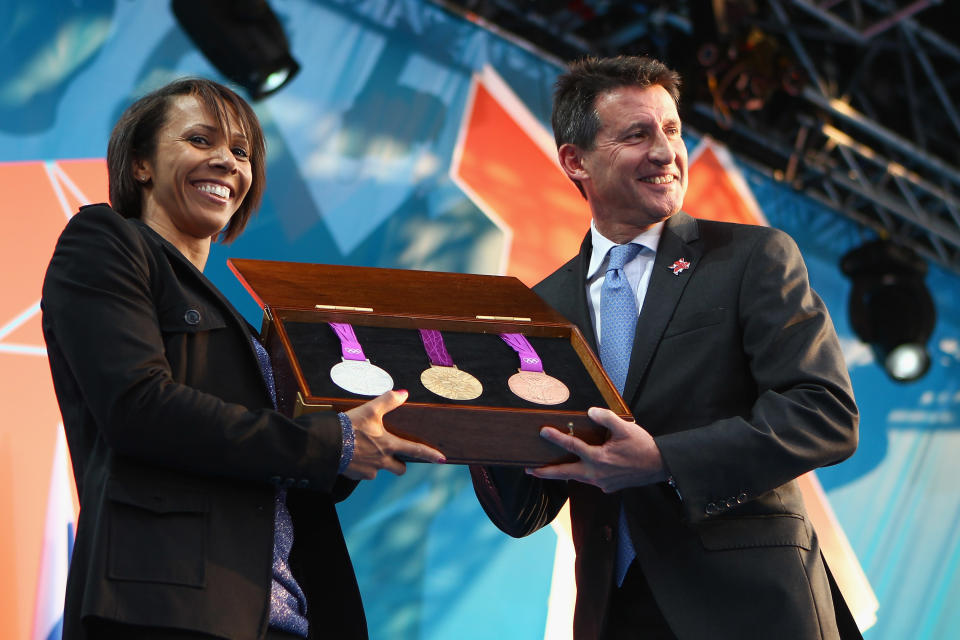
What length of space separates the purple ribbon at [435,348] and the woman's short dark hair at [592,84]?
0.78m

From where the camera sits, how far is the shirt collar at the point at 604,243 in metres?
2.32

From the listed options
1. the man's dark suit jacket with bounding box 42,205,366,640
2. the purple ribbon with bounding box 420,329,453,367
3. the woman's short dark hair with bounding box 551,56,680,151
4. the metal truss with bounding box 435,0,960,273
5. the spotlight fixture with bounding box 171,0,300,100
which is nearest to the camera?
the man's dark suit jacket with bounding box 42,205,366,640

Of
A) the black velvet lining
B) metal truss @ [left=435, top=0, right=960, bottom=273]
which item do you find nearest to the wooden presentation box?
the black velvet lining

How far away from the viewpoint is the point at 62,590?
3.32 m

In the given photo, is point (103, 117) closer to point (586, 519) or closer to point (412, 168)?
point (412, 168)

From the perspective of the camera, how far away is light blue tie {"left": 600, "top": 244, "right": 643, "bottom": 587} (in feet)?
6.73

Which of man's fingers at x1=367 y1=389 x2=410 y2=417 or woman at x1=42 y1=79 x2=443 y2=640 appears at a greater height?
man's fingers at x1=367 y1=389 x2=410 y2=417

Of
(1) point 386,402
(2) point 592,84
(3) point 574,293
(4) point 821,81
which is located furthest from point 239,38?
(4) point 821,81

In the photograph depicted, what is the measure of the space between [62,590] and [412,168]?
8.05ft

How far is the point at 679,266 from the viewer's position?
7.15ft

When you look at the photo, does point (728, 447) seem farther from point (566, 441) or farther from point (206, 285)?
point (206, 285)

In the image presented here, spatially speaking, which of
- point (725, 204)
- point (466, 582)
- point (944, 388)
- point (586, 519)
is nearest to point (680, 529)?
point (586, 519)

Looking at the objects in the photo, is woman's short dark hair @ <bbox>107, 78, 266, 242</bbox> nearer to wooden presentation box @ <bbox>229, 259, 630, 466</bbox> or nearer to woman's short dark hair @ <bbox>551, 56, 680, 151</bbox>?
wooden presentation box @ <bbox>229, 259, 630, 466</bbox>

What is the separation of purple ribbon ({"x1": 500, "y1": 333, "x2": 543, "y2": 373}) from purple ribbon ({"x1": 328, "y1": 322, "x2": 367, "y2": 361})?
33 cm
